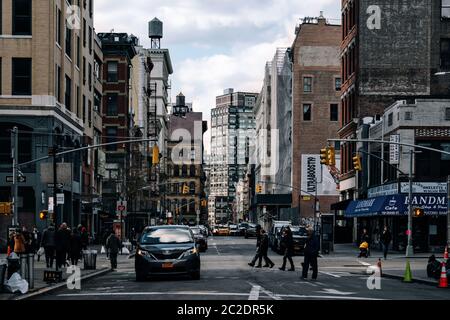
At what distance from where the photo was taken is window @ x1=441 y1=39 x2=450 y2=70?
75.4 metres

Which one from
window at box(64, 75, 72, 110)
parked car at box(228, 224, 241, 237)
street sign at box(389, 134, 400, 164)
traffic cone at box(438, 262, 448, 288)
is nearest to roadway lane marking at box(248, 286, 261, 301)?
traffic cone at box(438, 262, 448, 288)

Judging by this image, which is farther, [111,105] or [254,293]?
[111,105]

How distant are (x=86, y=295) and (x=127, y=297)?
81.2 inches

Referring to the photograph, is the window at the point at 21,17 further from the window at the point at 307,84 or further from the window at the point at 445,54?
the window at the point at 307,84

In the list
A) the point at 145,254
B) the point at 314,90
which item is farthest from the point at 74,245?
the point at 314,90

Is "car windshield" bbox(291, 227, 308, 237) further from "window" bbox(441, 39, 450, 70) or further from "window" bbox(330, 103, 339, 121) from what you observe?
"window" bbox(330, 103, 339, 121)

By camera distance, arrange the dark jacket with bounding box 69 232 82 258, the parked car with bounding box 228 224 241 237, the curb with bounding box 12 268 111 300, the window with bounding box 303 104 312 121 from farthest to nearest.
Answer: the parked car with bounding box 228 224 241 237 → the window with bounding box 303 104 312 121 → the dark jacket with bounding box 69 232 82 258 → the curb with bounding box 12 268 111 300

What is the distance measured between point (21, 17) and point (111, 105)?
4823 centimetres

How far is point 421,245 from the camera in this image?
61188mm

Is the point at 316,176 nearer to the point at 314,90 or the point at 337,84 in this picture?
the point at 314,90

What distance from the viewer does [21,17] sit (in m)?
56.7

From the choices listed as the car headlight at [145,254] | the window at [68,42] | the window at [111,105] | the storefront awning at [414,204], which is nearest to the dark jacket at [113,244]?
the car headlight at [145,254]

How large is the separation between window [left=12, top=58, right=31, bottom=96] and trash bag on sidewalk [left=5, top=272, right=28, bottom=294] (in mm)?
33217

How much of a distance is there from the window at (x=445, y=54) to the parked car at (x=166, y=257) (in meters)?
49.4
